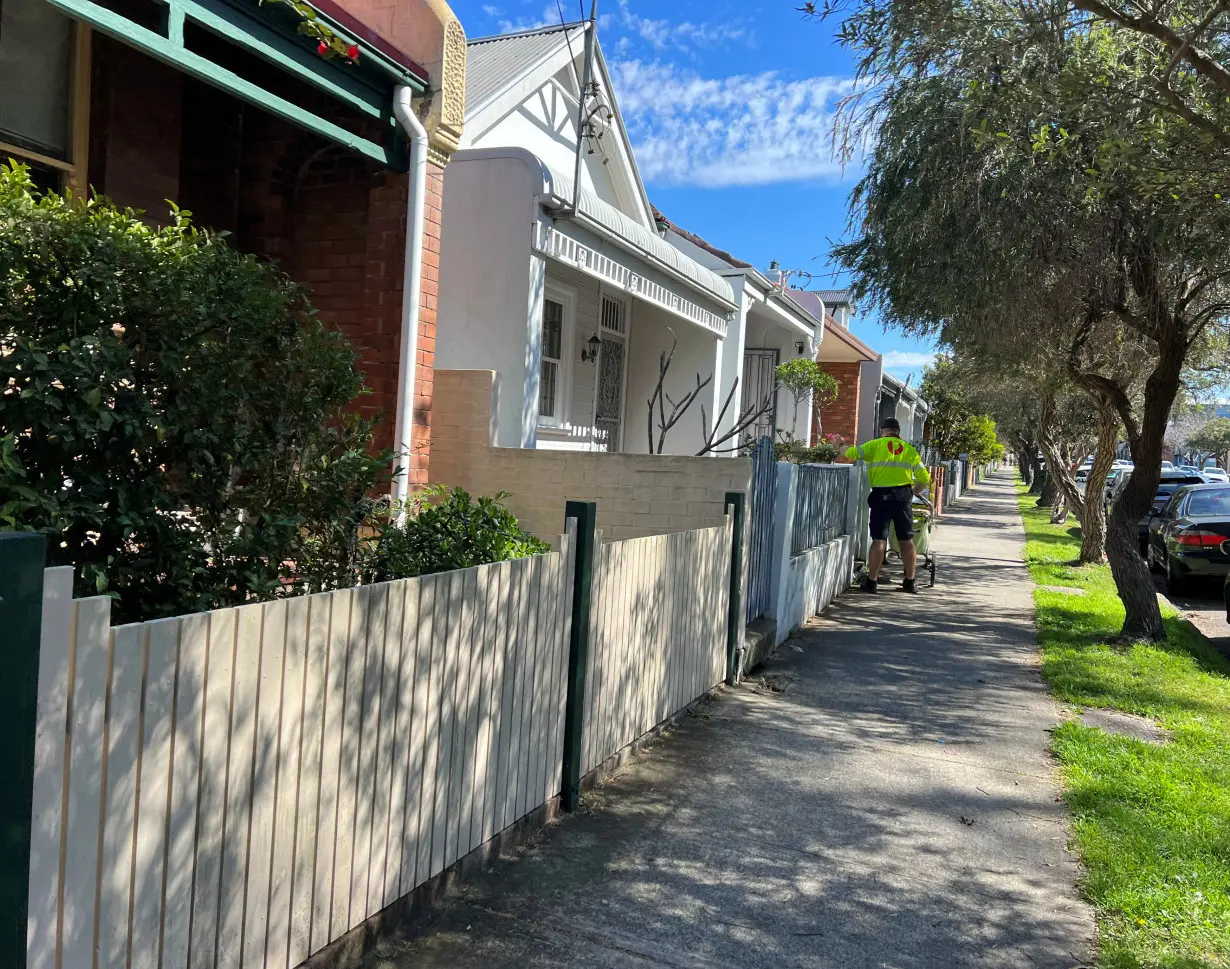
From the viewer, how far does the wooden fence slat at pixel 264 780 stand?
2463 mm

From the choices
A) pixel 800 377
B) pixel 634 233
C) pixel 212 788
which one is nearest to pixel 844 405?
pixel 800 377

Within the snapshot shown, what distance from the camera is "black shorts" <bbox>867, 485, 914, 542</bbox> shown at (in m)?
11.1

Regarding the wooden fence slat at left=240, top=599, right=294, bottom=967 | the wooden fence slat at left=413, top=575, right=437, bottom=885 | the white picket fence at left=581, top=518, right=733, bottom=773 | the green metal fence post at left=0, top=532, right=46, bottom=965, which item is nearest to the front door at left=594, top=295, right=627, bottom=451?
the white picket fence at left=581, top=518, right=733, bottom=773

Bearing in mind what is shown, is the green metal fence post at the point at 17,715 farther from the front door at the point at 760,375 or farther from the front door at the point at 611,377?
the front door at the point at 760,375

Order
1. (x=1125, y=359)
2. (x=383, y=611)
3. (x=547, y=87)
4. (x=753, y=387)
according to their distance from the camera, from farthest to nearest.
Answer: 1. (x=753, y=387)
2. (x=1125, y=359)
3. (x=547, y=87)
4. (x=383, y=611)

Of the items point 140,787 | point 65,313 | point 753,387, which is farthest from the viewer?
point 753,387

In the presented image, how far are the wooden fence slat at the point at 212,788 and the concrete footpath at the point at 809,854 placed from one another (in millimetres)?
810

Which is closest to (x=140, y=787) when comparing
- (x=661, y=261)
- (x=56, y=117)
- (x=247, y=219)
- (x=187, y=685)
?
(x=187, y=685)

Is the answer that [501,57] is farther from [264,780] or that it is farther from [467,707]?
[264,780]

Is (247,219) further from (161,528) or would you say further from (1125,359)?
(1125,359)

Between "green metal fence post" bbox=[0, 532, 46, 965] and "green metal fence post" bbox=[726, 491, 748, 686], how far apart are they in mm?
5079

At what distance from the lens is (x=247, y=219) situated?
7.19 meters

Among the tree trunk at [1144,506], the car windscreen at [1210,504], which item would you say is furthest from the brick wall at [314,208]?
the car windscreen at [1210,504]

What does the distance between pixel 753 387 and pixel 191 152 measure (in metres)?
11.4
